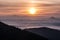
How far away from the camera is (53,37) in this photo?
6.65 metres

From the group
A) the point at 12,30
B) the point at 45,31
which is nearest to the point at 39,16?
the point at 45,31

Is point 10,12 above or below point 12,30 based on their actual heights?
above

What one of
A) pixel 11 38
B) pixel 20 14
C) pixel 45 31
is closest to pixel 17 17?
pixel 20 14

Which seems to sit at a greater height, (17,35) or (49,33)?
(49,33)

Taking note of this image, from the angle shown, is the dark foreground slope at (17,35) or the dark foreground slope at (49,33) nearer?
the dark foreground slope at (17,35)

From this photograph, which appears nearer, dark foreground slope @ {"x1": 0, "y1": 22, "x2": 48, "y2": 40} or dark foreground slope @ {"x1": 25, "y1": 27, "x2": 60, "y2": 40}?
dark foreground slope @ {"x1": 0, "y1": 22, "x2": 48, "y2": 40}

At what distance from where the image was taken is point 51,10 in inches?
574

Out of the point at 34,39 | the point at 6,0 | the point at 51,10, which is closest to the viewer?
the point at 34,39

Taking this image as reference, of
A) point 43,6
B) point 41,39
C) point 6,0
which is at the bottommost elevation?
point 41,39

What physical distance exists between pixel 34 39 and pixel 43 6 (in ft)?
32.9

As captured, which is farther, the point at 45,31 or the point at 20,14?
the point at 20,14

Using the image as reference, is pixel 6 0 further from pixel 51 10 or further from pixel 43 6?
pixel 51 10

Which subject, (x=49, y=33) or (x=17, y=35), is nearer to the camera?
(x=17, y=35)

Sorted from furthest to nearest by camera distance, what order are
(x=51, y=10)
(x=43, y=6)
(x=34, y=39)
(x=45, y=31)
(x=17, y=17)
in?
1. (x=43, y=6)
2. (x=51, y=10)
3. (x=17, y=17)
4. (x=45, y=31)
5. (x=34, y=39)
